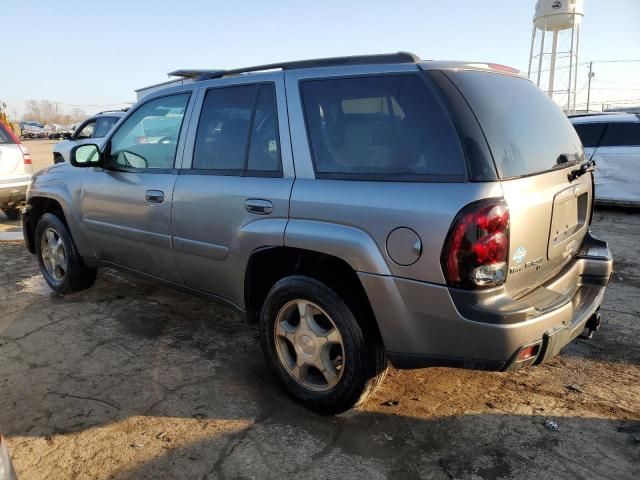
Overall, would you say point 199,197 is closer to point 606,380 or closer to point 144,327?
point 144,327

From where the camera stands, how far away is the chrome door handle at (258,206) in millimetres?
2750

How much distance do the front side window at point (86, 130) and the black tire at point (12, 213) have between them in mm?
3648

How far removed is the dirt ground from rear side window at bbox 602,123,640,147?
5065 mm

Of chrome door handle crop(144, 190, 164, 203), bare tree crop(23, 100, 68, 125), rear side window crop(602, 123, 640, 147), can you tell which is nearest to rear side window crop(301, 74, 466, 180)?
chrome door handle crop(144, 190, 164, 203)

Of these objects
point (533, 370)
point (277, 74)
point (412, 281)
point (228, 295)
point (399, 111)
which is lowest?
point (533, 370)

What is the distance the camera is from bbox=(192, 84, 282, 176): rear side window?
9.44ft

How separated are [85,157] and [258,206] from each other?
2.06m

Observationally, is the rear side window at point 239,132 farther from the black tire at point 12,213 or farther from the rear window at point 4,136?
the black tire at point 12,213

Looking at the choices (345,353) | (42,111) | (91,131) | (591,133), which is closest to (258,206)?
(345,353)

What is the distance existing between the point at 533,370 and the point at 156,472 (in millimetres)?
2391

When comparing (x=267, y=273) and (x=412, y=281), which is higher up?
(x=412, y=281)

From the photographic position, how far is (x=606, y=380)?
3.06 meters

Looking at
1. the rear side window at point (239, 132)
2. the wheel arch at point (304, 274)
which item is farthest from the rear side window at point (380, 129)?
the wheel arch at point (304, 274)

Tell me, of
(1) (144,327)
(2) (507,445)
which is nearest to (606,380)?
(2) (507,445)
